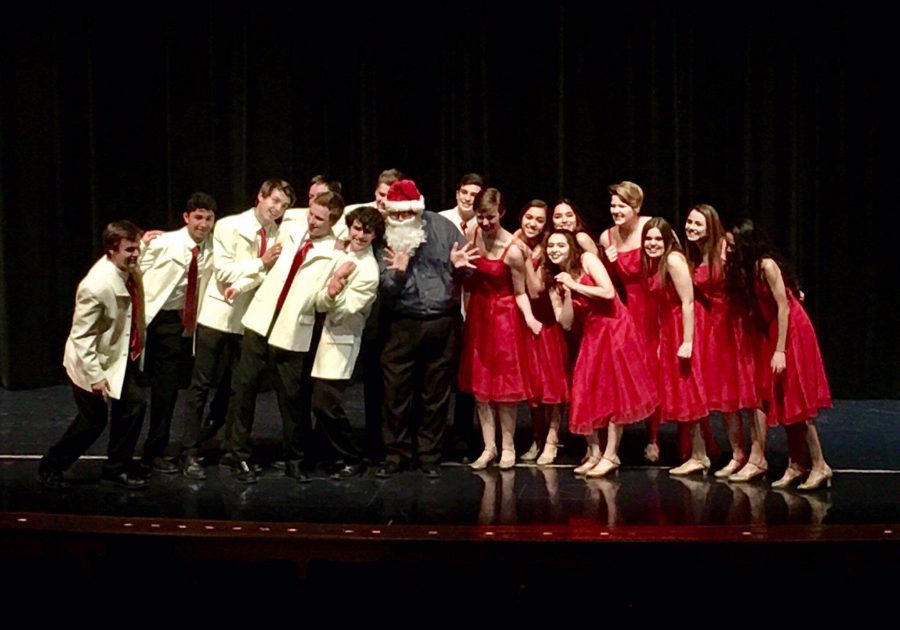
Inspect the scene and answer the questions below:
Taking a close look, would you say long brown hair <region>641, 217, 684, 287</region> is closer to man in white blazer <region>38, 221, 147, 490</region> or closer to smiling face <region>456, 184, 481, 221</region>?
smiling face <region>456, 184, 481, 221</region>

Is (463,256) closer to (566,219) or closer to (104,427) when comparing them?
(566,219)

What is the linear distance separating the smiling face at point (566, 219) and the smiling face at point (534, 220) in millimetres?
103

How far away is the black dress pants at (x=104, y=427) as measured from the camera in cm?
666

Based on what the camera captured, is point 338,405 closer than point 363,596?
No

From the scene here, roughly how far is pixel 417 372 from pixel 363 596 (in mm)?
3306

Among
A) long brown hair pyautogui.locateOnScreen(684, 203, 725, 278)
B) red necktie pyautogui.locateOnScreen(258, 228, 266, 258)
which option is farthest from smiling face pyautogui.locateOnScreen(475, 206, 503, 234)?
red necktie pyautogui.locateOnScreen(258, 228, 266, 258)

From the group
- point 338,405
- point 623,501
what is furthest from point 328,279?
point 623,501

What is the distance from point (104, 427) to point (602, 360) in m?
2.26

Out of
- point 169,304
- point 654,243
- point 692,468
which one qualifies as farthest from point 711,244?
point 169,304

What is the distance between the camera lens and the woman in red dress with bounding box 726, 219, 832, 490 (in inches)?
265

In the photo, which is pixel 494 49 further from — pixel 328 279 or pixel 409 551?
pixel 409 551

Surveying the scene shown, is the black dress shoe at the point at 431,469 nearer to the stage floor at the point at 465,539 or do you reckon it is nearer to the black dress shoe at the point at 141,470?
the stage floor at the point at 465,539

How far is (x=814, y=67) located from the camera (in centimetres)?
921

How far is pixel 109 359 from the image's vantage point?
264 inches
